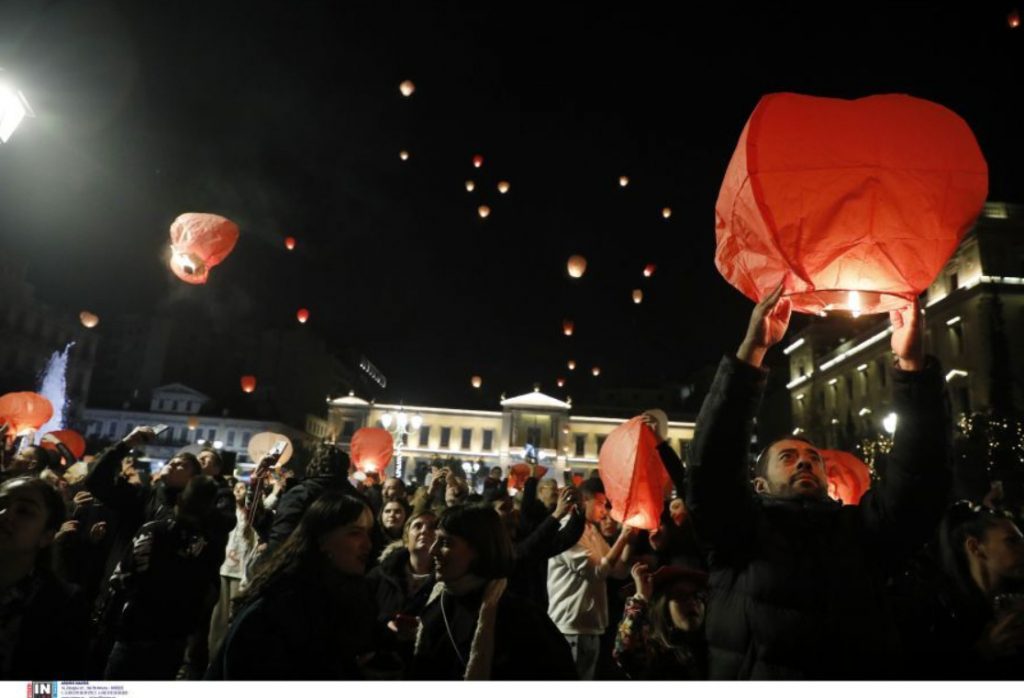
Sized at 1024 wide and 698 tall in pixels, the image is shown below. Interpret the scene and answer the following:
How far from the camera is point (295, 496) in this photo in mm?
4031

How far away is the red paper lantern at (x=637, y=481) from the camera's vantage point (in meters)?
4.86

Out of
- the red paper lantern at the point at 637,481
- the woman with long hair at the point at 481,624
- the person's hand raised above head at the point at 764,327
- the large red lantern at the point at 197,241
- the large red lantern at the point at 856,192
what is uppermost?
the large red lantern at the point at 197,241

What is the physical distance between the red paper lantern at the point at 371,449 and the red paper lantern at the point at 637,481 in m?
7.06

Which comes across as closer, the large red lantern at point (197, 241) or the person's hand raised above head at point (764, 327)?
the person's hand raised above head at point (764, 327)

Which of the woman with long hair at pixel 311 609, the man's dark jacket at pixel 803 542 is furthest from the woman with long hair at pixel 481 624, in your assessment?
the man's dark jacket at pixel 803 542

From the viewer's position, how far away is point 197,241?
6.62 m

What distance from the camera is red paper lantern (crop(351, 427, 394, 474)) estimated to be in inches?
442

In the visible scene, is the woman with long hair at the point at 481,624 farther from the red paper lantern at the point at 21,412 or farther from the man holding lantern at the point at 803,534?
the red paper lantern at the point at 21,412

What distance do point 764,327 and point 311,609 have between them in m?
1.95

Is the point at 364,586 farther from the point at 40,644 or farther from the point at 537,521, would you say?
the point at 537,521

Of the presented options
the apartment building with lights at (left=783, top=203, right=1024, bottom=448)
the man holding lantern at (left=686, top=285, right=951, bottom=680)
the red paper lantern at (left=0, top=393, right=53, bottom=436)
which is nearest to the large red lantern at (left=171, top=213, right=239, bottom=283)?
the red paper lantern at (left=0, top=393, right=53, bottom=436)

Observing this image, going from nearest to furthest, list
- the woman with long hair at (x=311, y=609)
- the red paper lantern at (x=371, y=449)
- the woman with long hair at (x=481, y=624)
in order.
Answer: the woman with long hair at (x=311, y=609) < the woman with long hair at (x=481, y=624) < the red paper lantern at (x=371, y=449)

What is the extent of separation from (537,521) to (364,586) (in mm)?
3237
